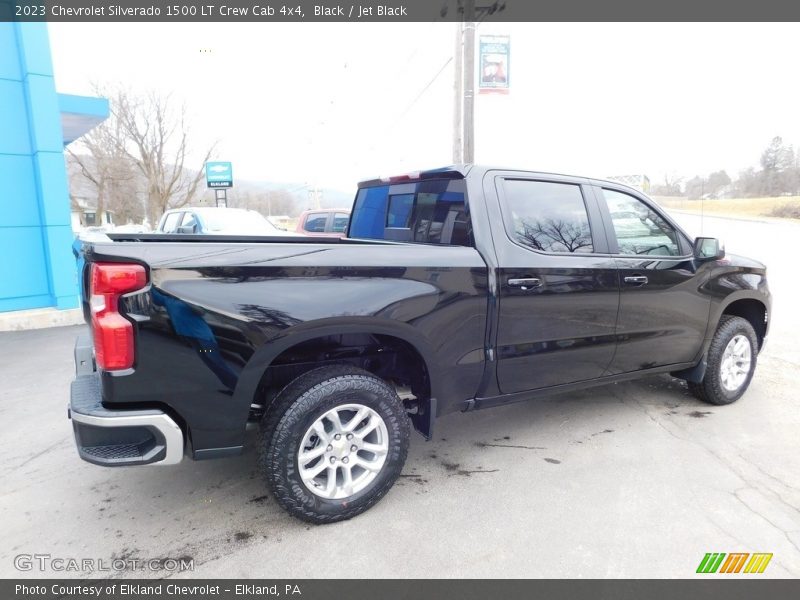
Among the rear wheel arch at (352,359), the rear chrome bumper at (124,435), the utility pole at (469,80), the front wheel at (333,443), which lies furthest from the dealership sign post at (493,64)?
the rear chrome bumper at (124,435)

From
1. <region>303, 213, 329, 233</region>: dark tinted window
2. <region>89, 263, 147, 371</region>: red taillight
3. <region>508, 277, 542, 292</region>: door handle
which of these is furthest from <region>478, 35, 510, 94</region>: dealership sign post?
<region>89, 263, 147, 371</region>: red taillight

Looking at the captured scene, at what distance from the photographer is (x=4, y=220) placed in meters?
7.85

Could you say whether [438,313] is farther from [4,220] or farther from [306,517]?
[4,220]

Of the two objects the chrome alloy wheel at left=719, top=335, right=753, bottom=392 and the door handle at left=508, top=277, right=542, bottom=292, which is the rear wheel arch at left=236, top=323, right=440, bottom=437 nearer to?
the door handle at left=508, top=277, right=542, bottom=292

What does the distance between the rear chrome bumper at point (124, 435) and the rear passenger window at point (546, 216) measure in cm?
218

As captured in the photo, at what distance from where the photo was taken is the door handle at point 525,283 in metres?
3.06

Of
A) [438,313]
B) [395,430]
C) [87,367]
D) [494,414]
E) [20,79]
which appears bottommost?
[494,414]

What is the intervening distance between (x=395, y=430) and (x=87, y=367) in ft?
5.88

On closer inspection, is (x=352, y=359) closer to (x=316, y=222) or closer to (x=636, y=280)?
(x=636, y=280)

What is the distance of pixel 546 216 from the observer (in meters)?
3.36

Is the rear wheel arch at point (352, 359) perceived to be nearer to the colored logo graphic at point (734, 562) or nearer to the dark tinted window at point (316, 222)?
the colored logo graphic at point (734, 562)

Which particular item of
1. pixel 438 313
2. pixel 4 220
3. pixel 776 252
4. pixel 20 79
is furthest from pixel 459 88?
pixel 776 252

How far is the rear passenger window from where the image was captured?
3.21m
